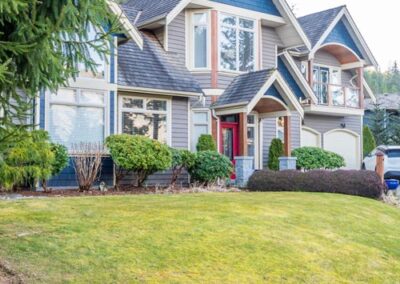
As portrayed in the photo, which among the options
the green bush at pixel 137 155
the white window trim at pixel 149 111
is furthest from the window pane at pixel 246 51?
the green bush at pixel 137 155

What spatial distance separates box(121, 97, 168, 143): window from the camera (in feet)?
50.1

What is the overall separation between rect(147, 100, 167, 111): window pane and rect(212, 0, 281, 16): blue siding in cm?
444

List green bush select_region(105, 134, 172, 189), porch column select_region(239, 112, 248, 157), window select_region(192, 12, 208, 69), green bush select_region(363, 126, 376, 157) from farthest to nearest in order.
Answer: green bush select_region(363, 126, 376, 157)
window select_region(192, 12, 208, 69)
porch column select_region(239, 112, 248, 157)
green bush select_region(105, 134, 172, 189)

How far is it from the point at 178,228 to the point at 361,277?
250cm

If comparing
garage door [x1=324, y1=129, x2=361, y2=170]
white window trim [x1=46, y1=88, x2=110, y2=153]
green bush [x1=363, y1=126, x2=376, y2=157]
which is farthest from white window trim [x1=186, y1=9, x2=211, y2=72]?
green bush [x1=363, y1=126, x2=376, y2=157]

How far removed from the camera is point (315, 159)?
1973 centimetres

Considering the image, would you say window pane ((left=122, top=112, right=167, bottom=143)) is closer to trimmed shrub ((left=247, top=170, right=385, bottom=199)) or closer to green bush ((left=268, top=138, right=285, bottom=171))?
trimmed shrub ((left=247, top=170, right=385, bottom=199))

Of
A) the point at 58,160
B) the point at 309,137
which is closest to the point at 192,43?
the point at 58,160

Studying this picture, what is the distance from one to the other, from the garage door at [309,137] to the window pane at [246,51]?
5.50 metres

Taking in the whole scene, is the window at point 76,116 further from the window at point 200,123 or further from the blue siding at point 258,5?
the blue siding at point 258,5

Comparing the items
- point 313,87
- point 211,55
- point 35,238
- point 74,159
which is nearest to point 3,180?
point 74,159

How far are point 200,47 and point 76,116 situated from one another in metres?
5.80

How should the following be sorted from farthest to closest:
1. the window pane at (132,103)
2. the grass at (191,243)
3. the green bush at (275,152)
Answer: the green bush at (275,152)
the window pane at (132,103)
the grass at (191,243)

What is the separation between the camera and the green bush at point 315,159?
1947cm
